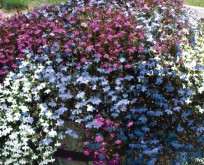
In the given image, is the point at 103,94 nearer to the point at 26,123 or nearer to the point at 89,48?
the point at 89,48

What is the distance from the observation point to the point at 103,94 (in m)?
3.05

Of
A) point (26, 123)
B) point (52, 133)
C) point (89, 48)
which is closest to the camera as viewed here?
point (52, 133)

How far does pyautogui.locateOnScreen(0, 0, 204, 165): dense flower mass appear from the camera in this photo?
2.98 m

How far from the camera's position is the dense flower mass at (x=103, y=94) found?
2.98 metres

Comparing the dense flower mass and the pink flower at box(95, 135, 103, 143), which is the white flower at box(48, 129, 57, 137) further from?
the pink flower at box(95, 135, 103, 143)

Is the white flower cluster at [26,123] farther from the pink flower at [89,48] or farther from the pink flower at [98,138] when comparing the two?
Answer: the pink flower at [89,48]

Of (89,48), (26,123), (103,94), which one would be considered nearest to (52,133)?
(26,123)

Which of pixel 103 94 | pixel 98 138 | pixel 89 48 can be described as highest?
pixel 89 48

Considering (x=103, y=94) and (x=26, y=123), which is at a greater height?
(x=103, y=94)

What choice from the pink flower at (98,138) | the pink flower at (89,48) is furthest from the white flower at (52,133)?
the pink flower at (89,48)

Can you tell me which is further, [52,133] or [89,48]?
[89,48]

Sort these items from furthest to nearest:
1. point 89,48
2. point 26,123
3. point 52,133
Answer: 1. point 89,48
2. point 26,123
3. point 52,133

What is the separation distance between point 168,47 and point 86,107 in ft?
3.41

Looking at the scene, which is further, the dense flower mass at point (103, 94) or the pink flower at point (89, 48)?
the pink flower at point (89, 48)
